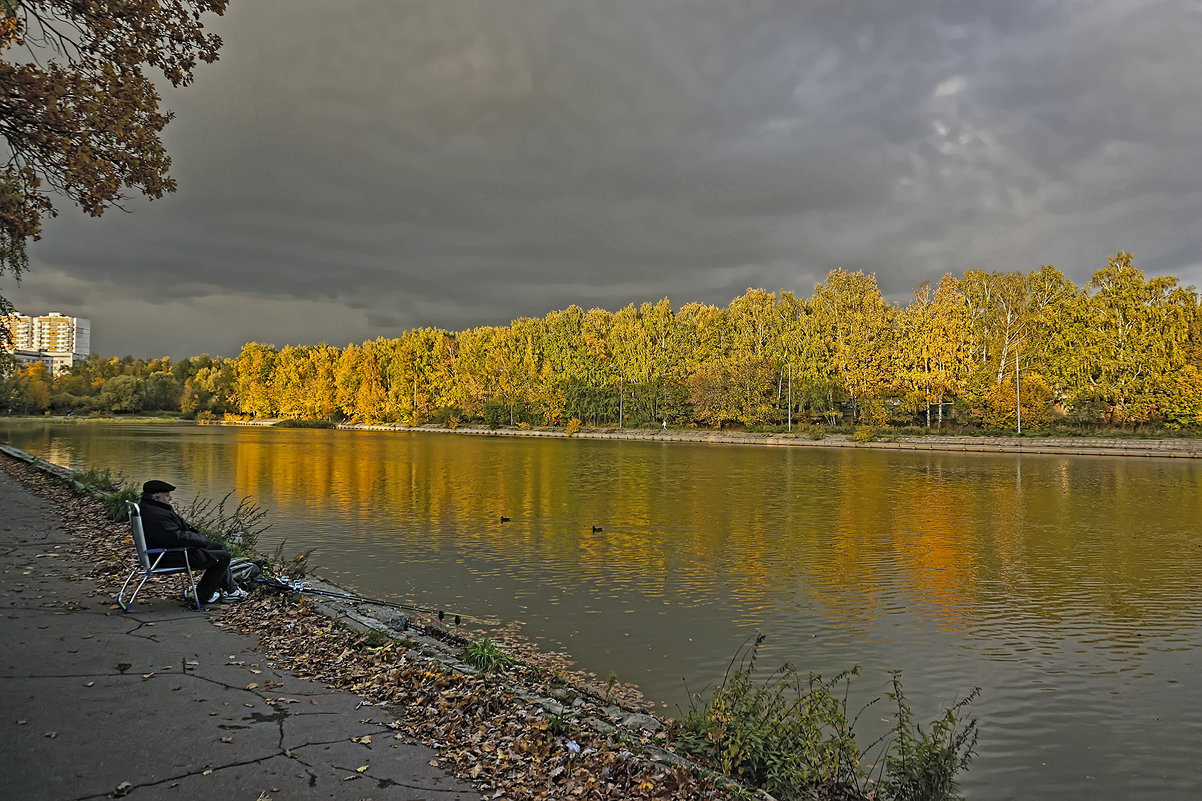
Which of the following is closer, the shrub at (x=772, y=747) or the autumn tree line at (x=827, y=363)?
the shrub at (x=772, y=747)

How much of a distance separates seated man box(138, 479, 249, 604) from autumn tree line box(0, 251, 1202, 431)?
54.2 meters

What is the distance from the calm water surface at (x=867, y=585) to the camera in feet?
20.2

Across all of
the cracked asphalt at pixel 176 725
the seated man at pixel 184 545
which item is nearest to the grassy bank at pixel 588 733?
the cracked asphalt at pixel 176 725

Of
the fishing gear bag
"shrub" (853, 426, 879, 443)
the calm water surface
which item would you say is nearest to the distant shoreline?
"shrub" (853, 426, 879, 443)

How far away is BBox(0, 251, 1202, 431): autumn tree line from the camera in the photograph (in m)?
50.0

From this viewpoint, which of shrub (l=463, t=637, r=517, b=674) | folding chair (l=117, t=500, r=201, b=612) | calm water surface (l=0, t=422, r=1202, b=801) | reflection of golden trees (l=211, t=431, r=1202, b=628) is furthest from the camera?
reflection of golden trees (l=211, t=431, r=1202, b=628)

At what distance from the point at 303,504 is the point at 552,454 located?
2468 cm

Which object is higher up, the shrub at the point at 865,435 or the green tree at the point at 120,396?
the green tree at the point at 120,396

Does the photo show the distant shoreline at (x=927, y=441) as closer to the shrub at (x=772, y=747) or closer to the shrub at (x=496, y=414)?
the shrub at (x=496, y=414)

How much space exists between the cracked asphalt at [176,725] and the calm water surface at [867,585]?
116 inches

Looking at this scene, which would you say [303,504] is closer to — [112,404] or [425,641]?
[425,641]

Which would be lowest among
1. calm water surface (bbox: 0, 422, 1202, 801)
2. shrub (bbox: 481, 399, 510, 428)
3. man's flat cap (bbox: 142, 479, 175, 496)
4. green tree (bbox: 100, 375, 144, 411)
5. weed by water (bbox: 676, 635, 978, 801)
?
calm water surface (bbox: 0, 422, 1202, 801)

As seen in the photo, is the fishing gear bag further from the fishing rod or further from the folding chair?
the folding chair

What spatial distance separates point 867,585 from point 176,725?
9130 millimetres
